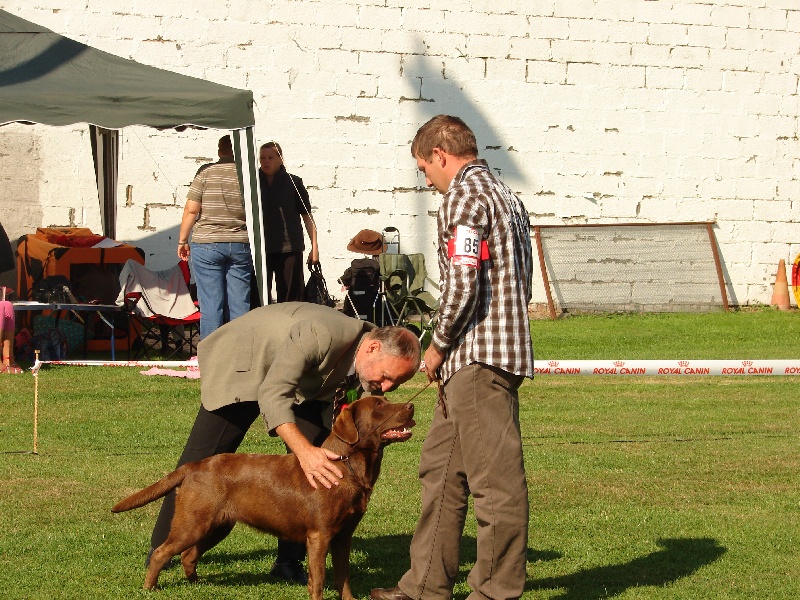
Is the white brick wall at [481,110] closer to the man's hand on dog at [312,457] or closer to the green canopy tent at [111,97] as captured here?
the green canopy tent at [111,97]

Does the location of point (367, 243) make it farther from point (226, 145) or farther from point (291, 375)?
point (291, 375)

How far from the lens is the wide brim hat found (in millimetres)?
13438

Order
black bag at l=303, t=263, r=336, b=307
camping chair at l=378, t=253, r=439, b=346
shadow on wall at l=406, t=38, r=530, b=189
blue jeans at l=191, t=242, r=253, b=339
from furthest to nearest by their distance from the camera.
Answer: shadow on wall at l=406, t=38, r=530, b=189, camping chair at l=378, t=253, r=439, b=346, black bag at l=303, t=263, r=336, b=307, blue jeans at l=191, t=242, r=253, b=339

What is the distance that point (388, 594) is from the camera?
4.60m

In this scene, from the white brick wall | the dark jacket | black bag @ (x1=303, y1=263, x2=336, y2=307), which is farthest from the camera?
the white brick wall

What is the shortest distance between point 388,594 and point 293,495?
55cm

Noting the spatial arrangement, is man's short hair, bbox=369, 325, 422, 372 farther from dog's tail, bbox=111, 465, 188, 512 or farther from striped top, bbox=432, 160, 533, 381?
dog's tail, bbox=111, 465, 188, 512

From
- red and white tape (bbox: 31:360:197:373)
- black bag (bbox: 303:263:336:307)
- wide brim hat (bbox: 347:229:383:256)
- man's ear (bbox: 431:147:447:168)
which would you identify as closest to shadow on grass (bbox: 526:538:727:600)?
→ man's ear (bbox: 431:147:447:168)

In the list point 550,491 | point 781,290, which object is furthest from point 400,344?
point 781,290

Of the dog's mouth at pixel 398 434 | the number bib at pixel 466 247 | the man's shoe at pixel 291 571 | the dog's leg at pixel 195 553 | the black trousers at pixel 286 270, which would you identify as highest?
the number bib at pixel 466 247

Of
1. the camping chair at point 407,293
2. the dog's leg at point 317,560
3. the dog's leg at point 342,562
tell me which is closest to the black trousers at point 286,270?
the camping chair at point 407,293

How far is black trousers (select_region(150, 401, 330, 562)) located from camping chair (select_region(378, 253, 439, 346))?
7504 millimetres

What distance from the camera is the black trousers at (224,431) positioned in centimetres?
483

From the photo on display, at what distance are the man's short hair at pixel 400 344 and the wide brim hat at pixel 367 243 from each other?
9.18 m
